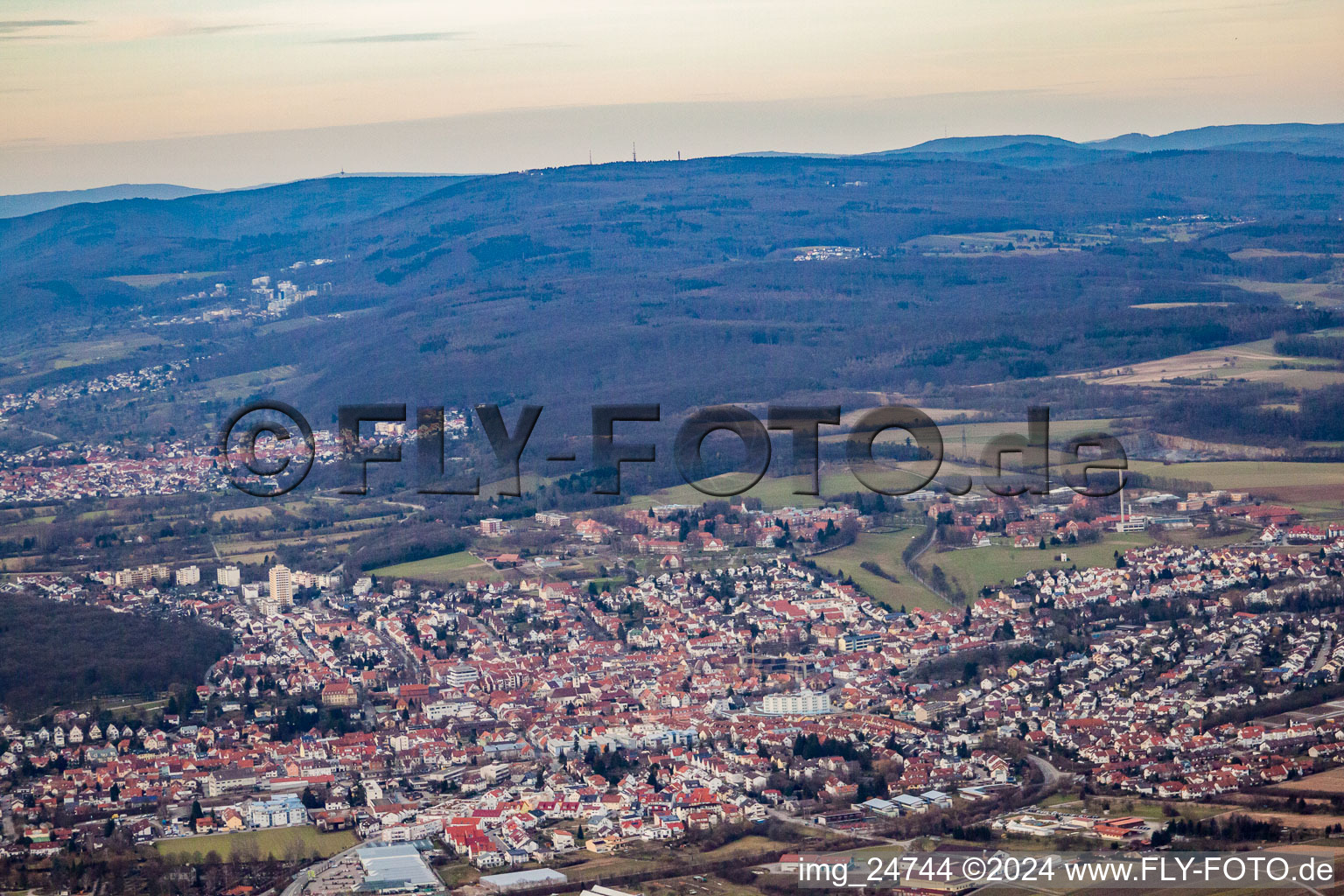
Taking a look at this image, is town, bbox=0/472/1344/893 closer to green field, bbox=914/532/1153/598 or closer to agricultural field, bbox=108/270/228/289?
green field, bbox=914/532/1153/598

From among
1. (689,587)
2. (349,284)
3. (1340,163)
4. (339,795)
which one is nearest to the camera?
(339,795)

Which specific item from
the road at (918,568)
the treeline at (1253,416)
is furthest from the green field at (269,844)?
the treeline at (1253,416)

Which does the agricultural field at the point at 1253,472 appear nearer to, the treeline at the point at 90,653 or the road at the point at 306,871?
the treeline at the point at 90,653

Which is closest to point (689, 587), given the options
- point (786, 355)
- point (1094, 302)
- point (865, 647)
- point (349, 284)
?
point (865, 647)

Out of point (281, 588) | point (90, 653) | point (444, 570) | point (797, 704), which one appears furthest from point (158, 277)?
point (797, 704)

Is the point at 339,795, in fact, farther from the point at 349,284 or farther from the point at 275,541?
the point at 349,284

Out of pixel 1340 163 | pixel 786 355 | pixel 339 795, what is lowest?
pixel 339 795

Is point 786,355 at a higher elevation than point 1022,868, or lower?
higher
